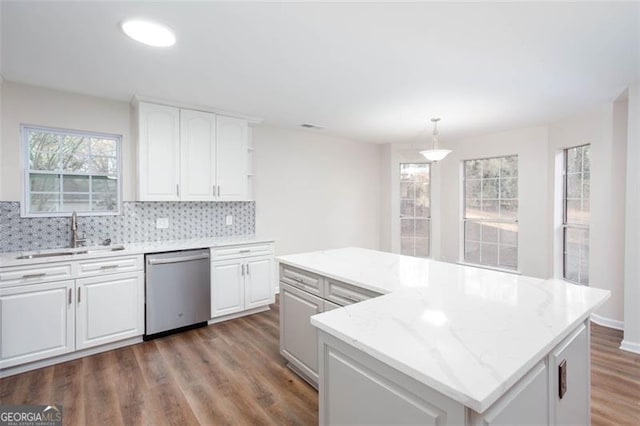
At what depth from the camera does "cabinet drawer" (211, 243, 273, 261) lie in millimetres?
3496

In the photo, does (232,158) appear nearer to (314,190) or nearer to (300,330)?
(314,190)

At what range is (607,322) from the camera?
351 cm

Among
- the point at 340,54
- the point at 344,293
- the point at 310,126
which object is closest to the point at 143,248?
the point at 344,293

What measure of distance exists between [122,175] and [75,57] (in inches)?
54.0

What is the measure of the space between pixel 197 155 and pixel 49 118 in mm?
1366

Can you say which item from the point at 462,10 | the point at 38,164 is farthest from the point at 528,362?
the point at 38,164

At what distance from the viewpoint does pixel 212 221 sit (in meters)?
4.07

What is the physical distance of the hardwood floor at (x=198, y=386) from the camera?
→ 203cm

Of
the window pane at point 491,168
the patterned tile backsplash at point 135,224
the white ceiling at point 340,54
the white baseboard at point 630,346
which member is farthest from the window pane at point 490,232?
the patterned tile backsplash at point 135,224

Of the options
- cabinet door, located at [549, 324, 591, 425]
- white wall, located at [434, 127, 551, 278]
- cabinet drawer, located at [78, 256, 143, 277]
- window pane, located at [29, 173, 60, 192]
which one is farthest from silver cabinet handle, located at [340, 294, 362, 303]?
white wall, located at [434, 127, 551, 278]

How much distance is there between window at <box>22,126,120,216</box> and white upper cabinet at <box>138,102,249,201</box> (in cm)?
46

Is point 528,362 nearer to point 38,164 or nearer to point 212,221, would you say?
point 212,221

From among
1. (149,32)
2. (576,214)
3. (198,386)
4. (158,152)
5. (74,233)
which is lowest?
(198,386)

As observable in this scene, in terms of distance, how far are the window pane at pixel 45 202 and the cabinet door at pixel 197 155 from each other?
116 cm
